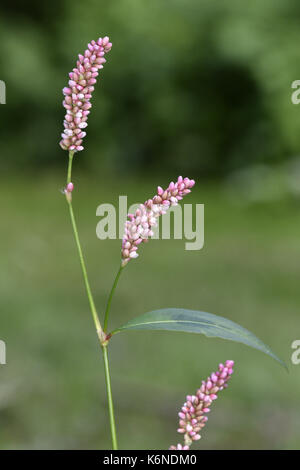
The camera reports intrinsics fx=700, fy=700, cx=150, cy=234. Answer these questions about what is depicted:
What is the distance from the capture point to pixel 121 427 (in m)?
1.19

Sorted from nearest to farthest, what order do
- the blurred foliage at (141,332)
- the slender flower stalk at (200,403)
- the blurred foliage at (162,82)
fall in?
the slender flower stalk at (200,403) < the blurred foliage at (141,332) < the blurred foliage at (162,82)

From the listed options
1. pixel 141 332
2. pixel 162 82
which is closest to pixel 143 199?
pixel 162 82

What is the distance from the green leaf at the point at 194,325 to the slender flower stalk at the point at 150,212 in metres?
0.04

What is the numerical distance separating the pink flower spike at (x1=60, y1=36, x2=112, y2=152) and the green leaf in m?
0.08

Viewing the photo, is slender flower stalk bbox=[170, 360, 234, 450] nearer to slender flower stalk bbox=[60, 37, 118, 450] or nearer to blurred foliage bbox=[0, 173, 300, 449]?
slender flower stalk bbox=[60, 37, 118, 450]

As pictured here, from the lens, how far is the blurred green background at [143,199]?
1268 millimetres

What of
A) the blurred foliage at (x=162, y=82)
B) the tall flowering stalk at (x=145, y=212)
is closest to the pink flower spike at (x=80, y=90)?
the tall flowering stalk at (x=145, y=212)

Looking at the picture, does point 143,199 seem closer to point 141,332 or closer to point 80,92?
→ point 141,332

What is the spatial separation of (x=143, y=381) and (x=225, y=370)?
139cm

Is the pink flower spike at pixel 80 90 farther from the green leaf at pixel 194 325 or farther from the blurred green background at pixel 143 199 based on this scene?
the blurred green background at pixel 143 199

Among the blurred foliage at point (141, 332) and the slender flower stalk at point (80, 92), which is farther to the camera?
the blurred foliage at point (141, 332)

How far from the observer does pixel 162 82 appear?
3945 millimetres

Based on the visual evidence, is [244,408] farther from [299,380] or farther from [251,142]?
[251,142]
